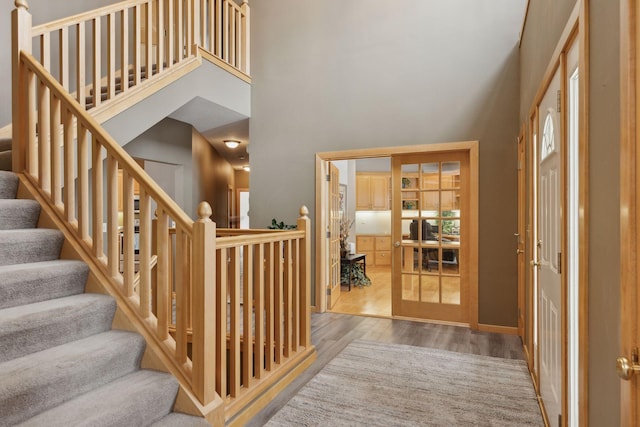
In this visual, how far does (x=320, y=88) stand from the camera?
477 cm

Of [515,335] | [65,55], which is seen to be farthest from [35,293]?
[515,335]

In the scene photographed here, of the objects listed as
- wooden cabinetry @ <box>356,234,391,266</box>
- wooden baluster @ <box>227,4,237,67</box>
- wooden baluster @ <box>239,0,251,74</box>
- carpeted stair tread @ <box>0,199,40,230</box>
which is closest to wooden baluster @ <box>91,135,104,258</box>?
carpeted stair tread @ <box>0,199,40,230</box>

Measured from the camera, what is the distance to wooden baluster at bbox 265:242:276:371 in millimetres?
2680

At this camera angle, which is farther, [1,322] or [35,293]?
[35,293]

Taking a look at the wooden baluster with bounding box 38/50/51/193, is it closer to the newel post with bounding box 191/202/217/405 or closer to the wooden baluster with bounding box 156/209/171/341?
the wooden baluster with bounding box 156/209/171/341

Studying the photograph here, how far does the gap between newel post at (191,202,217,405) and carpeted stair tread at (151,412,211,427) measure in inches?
3.3

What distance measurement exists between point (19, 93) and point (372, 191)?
7254 millimetres

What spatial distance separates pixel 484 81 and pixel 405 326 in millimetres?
2698

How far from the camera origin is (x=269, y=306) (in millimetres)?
2691

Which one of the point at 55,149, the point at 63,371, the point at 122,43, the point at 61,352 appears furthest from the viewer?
the point at 122,43

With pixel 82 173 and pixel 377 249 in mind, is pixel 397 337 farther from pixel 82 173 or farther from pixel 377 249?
pixel 377 249

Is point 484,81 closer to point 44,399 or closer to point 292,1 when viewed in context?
point 292,1

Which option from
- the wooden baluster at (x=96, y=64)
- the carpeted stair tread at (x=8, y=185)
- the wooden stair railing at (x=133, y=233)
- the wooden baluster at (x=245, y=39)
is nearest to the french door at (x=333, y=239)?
the wooden baluster at (x=245, y=39)

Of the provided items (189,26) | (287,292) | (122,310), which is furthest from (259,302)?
(189,26)
